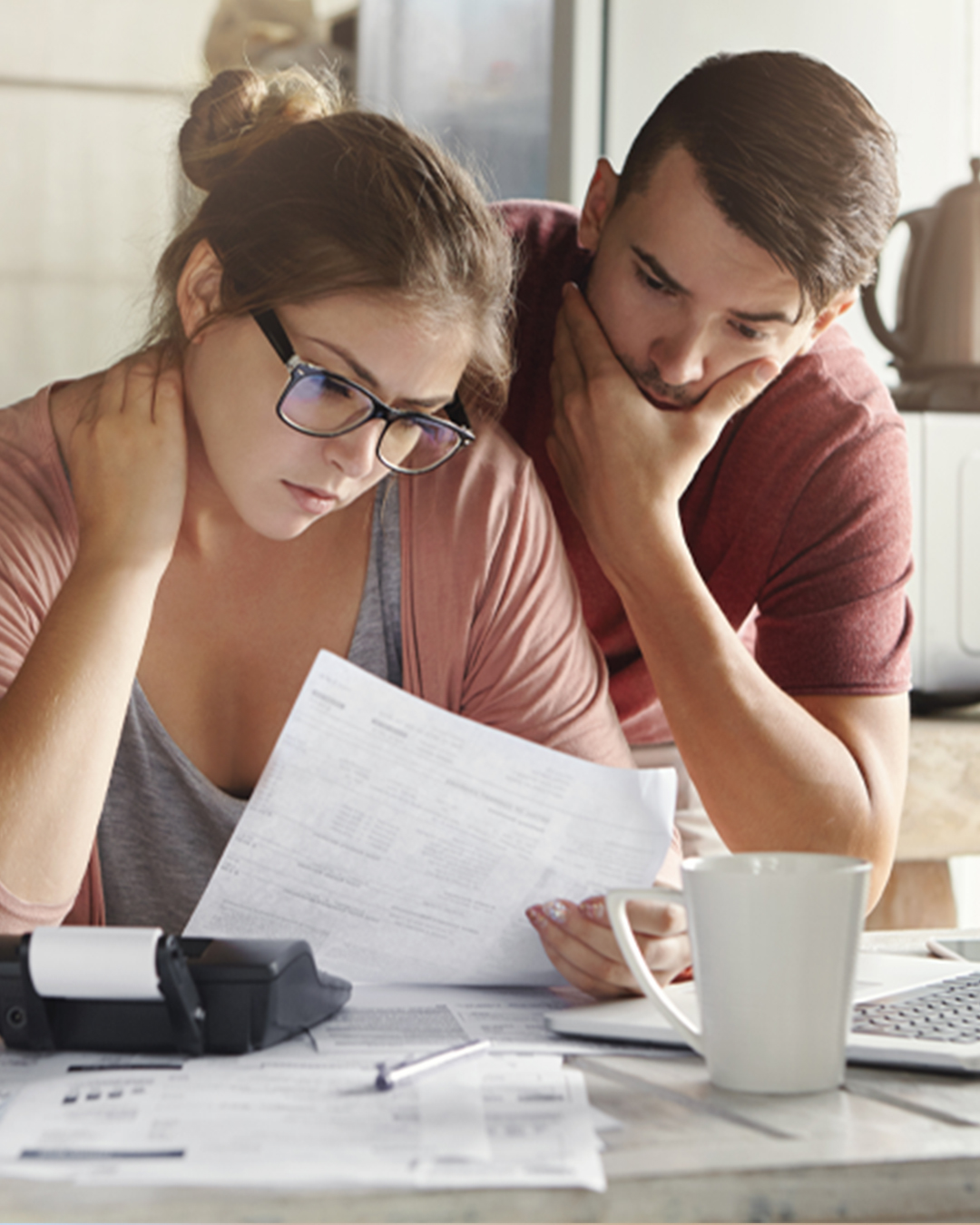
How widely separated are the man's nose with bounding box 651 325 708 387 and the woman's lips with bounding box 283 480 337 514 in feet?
1.10

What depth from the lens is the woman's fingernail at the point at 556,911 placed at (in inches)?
30.8

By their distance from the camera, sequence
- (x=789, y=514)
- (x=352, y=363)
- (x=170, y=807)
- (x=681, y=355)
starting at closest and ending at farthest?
(x=352, y=363) → (x=170, y=807) → (x=681, y=355) → (x=789, y=514)

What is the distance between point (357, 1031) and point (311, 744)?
214 mm

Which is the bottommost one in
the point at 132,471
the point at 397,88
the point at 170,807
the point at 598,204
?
the point at 170,807

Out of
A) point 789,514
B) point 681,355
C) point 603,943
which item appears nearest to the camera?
point 603,943

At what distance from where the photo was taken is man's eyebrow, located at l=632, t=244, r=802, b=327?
3.47 feet

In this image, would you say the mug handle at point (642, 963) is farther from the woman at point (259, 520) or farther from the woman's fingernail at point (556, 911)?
the woman at point (259, 520)

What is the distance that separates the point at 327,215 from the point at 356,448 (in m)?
0.16

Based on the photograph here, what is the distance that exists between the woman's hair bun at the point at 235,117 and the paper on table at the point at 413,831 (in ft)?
1.35

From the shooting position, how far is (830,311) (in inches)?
45.0

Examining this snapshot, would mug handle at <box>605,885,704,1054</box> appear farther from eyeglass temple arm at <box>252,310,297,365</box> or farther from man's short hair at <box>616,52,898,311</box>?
man's short hair at <box>616,52,898,311</box>

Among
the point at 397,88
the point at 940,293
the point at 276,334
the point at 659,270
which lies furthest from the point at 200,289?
the point at 397,88

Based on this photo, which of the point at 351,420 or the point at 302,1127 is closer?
the point at 302,1127

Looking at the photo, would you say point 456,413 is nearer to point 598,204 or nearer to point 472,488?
point 472,488
